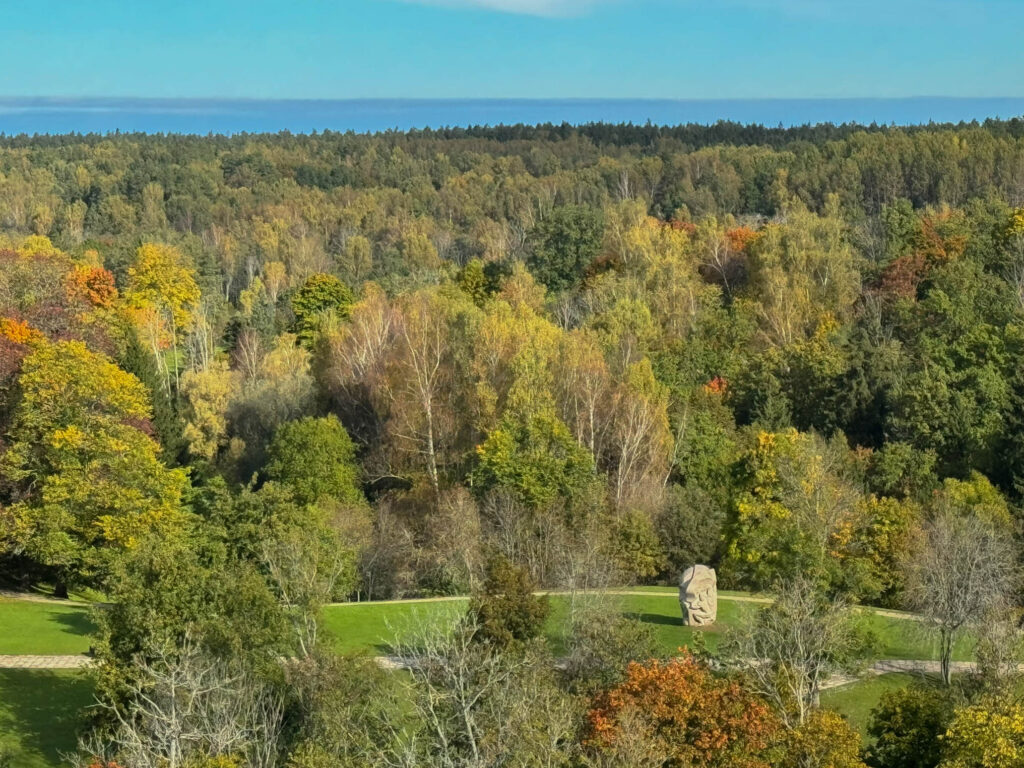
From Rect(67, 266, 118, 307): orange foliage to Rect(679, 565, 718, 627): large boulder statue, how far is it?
42.4 meters

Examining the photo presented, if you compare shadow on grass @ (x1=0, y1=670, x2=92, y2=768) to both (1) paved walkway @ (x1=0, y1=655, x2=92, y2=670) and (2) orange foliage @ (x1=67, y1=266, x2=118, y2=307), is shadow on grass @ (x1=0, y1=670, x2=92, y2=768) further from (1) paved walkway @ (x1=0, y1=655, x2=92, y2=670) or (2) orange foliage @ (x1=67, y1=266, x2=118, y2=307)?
(2) orange foliage @ (x1=67, y1=266, x2=118, y2=307)

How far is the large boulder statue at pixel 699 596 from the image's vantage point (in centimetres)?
2794

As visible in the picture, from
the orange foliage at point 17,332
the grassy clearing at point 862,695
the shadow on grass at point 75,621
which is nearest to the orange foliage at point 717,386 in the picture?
the grassy clearing at point 862,695

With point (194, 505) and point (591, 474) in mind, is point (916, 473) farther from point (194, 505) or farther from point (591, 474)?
point (194, 505)

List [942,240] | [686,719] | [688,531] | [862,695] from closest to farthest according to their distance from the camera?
[686,719] < [862,695] < [688,531] < [942,240]

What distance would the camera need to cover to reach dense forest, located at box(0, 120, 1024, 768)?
1845 centimetres

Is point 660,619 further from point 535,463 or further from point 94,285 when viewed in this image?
point 94,285

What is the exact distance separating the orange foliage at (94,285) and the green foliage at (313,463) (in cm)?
2647

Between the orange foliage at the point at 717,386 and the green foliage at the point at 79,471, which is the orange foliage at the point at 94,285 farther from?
the orange foliage at the point at 717,386

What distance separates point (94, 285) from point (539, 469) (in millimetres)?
38708

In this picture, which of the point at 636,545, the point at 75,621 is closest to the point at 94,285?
the point at 75,621

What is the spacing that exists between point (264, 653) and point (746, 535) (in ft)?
46.3

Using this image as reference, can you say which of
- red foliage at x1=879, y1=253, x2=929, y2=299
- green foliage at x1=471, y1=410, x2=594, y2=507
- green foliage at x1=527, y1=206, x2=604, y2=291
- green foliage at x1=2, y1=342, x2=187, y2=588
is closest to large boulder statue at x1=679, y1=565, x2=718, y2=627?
green foliage at x1=471, y1=410, x2=594, y2=507

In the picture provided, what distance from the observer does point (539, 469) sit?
35.7 m
